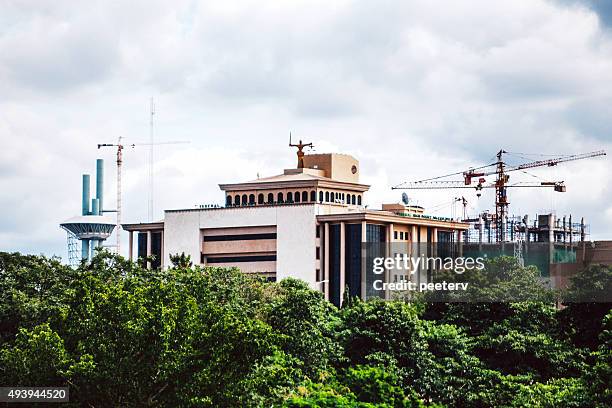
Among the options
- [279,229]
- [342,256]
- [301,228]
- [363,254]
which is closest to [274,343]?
[363,254]

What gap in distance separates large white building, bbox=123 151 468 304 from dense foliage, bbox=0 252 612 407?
144 ft

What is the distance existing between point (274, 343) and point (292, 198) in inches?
3121

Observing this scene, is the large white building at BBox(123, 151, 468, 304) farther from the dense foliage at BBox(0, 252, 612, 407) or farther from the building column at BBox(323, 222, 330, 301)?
the dense foliage at BBox(0, 252, 612, 407)

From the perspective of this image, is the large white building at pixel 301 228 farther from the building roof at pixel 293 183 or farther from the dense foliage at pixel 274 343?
the dense foliage at pixel 274 343

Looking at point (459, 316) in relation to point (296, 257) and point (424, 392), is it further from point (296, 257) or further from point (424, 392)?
point (296, 257)

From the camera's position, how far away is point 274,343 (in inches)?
1993

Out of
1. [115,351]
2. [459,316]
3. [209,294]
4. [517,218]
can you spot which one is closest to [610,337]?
[459,316]

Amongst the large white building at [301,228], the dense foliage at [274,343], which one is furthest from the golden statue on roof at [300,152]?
the dense foliage at [274,343]

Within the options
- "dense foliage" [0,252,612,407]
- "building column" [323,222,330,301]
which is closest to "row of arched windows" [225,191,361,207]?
"building column" [323,222,330,301]

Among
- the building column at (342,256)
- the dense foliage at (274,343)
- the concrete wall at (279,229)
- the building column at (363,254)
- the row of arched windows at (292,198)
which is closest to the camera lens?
the dense foliage at (274,343)

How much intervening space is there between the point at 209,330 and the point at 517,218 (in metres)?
108

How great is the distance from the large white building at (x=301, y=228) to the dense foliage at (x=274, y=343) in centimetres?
4376

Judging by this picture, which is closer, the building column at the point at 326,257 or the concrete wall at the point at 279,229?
the building column at the point at 326,257

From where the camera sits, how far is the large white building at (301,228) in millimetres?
123062
